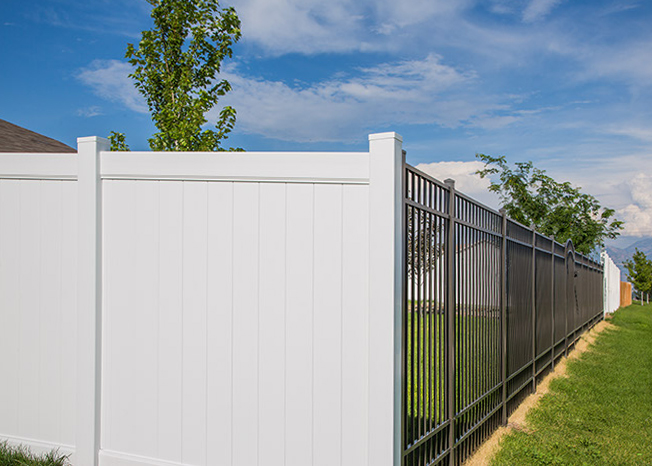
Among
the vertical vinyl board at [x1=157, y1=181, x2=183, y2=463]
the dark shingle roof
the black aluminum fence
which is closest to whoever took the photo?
the black aluminum fence

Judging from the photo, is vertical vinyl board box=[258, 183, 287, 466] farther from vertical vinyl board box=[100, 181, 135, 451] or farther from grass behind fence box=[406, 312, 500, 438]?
vertical vinyl board box=[100, 181, 135, 451]

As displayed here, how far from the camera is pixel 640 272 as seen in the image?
4359 centimetres

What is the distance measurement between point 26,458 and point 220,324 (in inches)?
84.6

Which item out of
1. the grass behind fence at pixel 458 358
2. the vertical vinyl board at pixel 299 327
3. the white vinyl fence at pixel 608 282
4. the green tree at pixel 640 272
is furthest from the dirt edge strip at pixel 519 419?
the green tree at pixel 640 272

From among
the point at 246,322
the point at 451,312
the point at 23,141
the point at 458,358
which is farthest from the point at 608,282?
the point at 246,322

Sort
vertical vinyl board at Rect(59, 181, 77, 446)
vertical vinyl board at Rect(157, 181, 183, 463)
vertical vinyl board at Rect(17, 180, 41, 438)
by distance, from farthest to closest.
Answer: vertical vinyl board at Rect(17, 180, 41, 438) → vertical vinyl board at Rect(59, 181, 77, 446) → vertical vinyl board at Rect(157, 181, 183, 463)

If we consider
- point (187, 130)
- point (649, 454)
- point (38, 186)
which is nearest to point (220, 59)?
point (187, 130)

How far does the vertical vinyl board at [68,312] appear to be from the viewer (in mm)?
4305

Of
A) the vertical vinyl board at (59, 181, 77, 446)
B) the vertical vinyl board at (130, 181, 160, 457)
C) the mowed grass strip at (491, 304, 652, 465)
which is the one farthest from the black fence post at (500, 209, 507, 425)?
the vertical vinyl board at (59, 181, 77, 446)

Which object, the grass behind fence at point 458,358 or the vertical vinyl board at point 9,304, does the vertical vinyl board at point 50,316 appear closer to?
the vertical vinyl board at point 9,304

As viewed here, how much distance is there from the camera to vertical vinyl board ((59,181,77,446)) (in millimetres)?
4305

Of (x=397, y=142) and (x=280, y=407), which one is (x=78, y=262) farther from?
(x=397, y=142)

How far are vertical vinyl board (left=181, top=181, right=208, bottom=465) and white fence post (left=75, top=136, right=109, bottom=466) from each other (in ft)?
2.52

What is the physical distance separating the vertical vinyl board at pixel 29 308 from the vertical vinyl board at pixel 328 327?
2.54 metres
